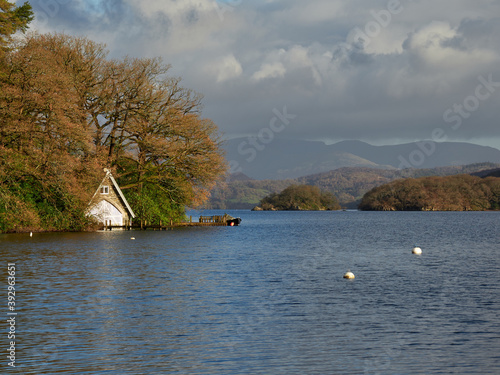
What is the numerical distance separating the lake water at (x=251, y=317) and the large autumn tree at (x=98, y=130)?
2468 centimetres

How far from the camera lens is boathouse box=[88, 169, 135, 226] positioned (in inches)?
3066

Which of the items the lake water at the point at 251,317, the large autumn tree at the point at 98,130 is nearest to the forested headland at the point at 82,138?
the large autumn tree at the point at 98,130

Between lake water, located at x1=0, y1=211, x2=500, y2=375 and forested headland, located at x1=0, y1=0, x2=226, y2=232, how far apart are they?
930 inches

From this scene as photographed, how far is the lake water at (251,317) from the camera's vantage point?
15.6 m

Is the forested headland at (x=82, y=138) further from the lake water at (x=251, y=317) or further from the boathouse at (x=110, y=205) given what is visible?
the lake water at (x=251, y=317)

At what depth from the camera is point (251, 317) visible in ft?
71.4

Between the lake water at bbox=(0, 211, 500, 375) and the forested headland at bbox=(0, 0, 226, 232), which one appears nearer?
the lake water at bbox=(0, 211, 500, 375)

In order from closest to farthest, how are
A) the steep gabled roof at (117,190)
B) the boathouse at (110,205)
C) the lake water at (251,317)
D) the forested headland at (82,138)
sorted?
the lake water at (251,317)
the forested headland at (82,138)
the steep gabled roof at (117,190)
the boathouse at (110,205)

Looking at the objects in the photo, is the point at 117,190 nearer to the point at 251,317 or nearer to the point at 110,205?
the point at 110,205

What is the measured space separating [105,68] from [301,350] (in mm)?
68428

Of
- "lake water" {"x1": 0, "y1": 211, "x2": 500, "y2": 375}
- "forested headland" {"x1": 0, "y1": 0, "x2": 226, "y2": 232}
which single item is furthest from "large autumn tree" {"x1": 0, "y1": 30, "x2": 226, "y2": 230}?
"lake water" {"x1": 0, "y1": 211, "x2": 500, "y2": 375}

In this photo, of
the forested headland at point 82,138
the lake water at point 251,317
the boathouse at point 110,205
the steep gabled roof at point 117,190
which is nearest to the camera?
the lake water at point 251,317

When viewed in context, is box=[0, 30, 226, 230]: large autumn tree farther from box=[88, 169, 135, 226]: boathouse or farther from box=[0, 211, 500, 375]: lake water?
box=[0, 211, 500, 375]: lake water

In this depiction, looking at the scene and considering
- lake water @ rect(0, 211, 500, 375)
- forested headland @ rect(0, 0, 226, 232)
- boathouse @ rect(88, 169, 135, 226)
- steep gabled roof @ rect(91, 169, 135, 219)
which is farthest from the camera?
boathouse @ rect(88, 169, 135, 226)
